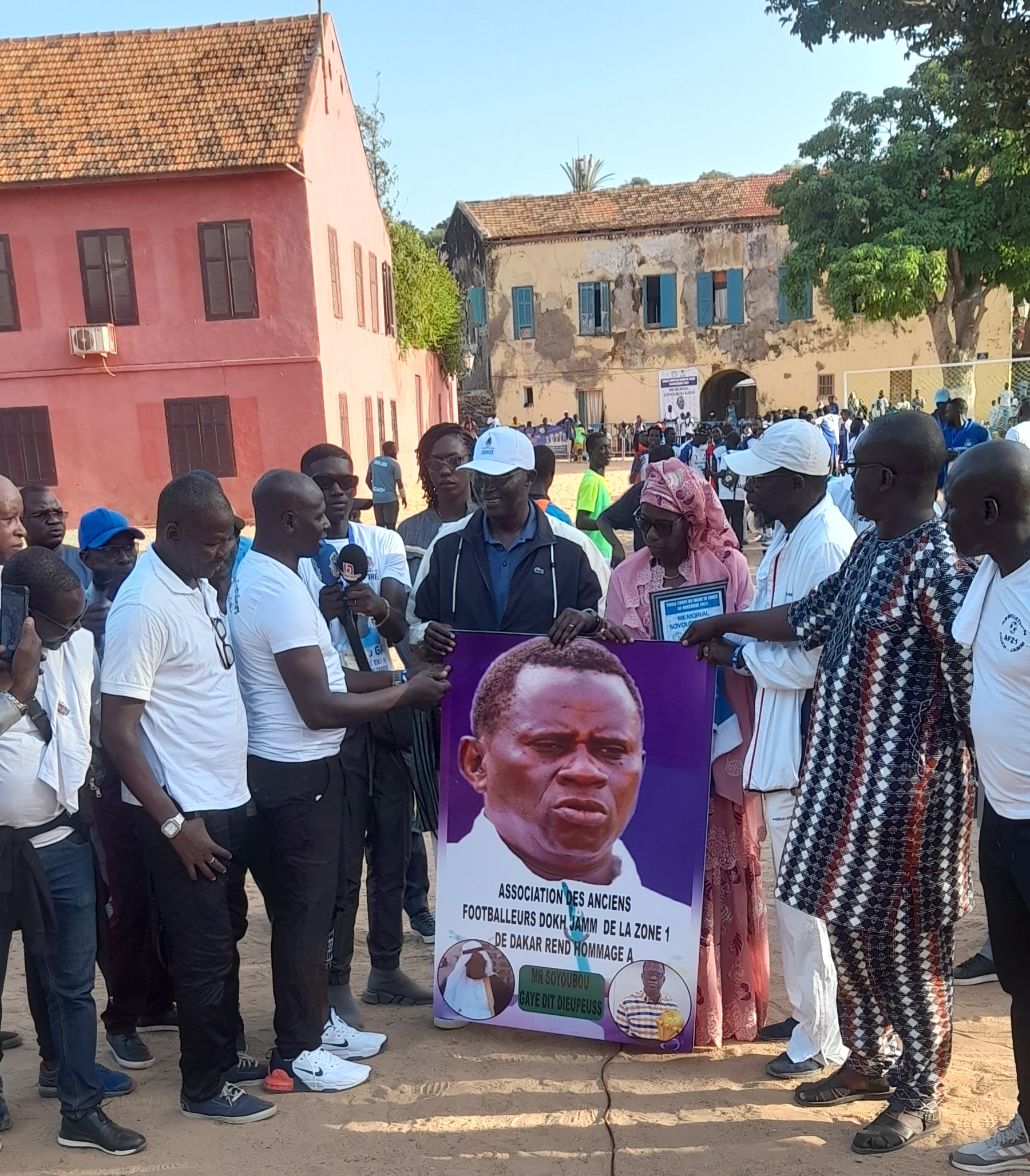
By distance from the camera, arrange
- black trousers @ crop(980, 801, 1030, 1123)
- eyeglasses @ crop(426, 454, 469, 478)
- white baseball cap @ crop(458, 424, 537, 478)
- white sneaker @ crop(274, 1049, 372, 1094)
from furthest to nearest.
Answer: eyeglasses @ crop(426, 454, 469, 478) → white baseball cap @ crop(458, 424, 537, 478) → white sneaker @ crop(274, 1049, 372, 1094) → black trousers @ crop(980, 801, 1030, 1123)

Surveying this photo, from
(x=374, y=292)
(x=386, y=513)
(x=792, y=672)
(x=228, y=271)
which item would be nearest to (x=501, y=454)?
(x=792, y=672)

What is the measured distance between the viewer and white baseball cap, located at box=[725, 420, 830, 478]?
3420mm

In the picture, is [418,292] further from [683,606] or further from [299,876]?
[299,876]

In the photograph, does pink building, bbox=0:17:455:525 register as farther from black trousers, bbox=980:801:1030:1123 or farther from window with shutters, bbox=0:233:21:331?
black trousers, bbox=980:801:1030:1123

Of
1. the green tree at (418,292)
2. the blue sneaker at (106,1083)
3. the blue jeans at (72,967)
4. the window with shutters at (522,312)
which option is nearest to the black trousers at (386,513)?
the blue sneaker at (106,1083)

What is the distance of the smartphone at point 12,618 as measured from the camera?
3016 mm

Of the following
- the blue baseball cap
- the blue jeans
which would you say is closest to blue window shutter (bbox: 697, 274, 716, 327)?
the blue baseball cap

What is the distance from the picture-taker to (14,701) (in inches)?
120

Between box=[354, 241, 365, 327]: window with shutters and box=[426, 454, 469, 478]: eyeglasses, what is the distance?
18.8 meters

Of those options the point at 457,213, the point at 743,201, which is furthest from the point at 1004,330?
the point at 457,213

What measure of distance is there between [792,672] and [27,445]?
2010 centimetres

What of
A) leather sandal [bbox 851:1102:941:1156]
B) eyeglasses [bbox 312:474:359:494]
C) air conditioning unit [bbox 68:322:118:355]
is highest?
air conditioning unit [bbox 68:322:118:355]

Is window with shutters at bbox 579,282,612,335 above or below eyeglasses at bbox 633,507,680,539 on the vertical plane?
above

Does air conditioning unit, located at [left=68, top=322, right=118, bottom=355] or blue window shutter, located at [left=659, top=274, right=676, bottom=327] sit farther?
blue window shutter, located at [left=659, top=274, right=676, bottom=327]
